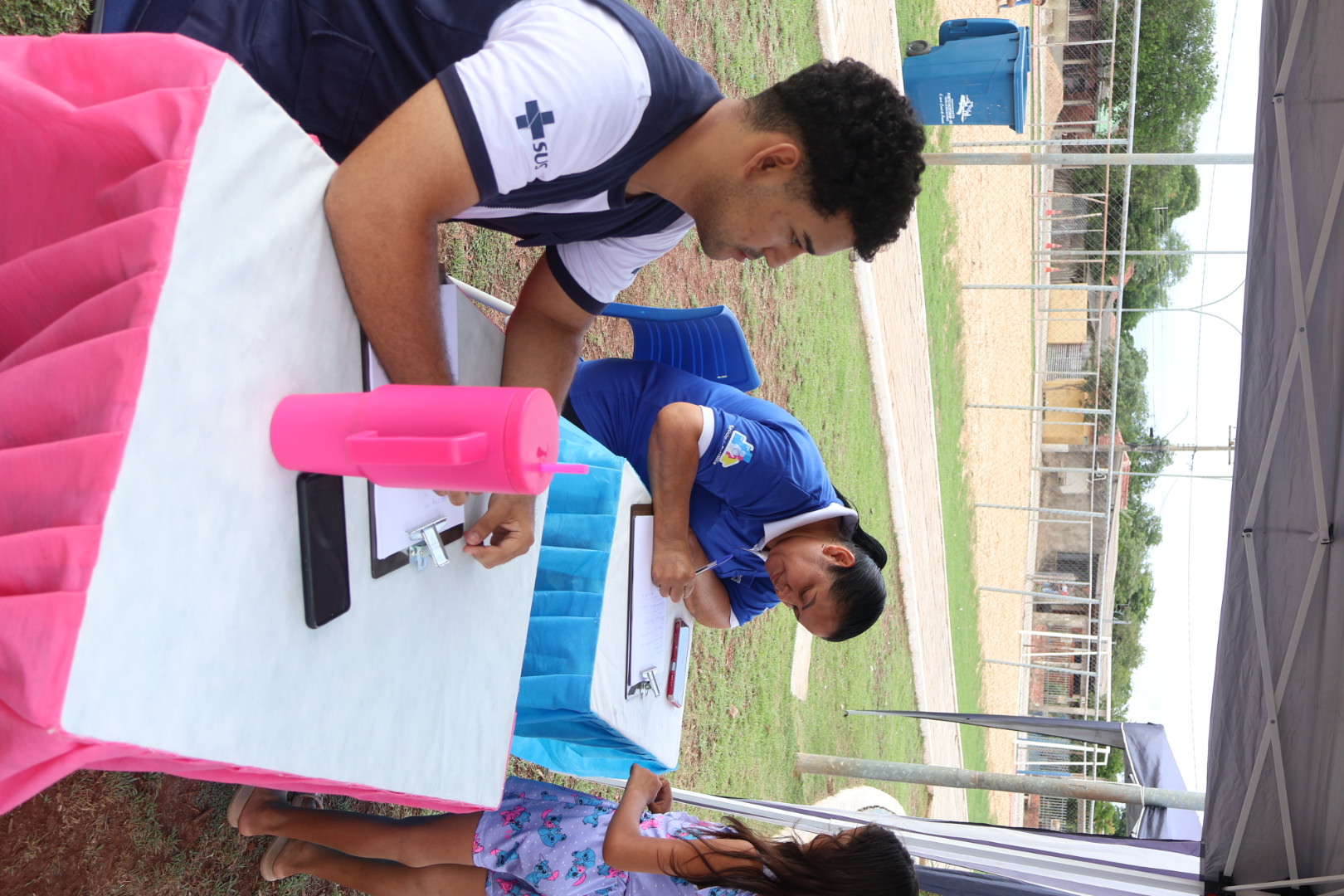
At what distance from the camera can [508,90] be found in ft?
4.28

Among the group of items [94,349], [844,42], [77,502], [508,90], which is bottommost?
[77,502]

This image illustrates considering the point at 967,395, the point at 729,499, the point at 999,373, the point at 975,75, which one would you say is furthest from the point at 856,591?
the point at 999,373

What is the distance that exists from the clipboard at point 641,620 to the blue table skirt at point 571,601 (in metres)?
0.14

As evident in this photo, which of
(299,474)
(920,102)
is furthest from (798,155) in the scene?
(920,102)

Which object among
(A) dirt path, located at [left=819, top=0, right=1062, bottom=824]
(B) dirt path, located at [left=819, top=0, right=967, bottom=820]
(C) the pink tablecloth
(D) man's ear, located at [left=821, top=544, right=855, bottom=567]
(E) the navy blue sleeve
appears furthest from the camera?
(A) dirt path, located at [left=819, top=0, right=1062, bottom=824]

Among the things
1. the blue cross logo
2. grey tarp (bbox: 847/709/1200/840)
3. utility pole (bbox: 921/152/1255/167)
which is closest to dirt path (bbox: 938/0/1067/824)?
utility pole (bbox: 921/152/1255/167)

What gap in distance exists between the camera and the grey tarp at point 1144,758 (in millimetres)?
3699

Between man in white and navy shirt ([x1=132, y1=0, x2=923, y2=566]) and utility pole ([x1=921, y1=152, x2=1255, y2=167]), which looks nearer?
man in white and navy shirt ([x1=132, y1=0, x2=923, y2=566])

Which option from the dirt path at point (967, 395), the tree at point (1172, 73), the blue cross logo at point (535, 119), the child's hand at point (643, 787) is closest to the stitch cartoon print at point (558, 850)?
the child's hand at point (643, 787)

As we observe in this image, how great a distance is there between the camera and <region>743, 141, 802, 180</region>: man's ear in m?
1.55

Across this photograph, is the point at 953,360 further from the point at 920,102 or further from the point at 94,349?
the point at 94,349

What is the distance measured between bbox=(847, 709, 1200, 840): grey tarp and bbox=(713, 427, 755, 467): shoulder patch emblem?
2.11 meters

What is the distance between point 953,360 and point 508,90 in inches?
413

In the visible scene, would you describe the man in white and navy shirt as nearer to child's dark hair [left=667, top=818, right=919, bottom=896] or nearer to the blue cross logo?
the blue cross logo
